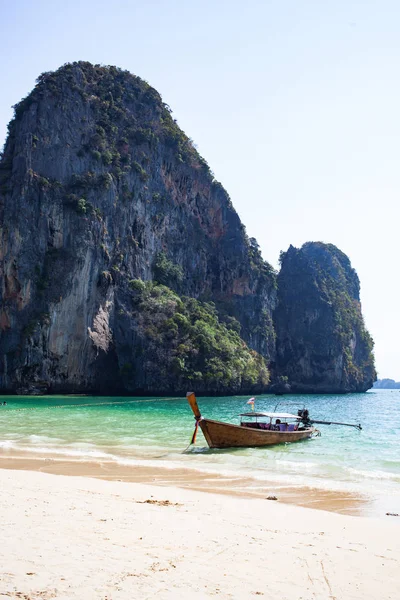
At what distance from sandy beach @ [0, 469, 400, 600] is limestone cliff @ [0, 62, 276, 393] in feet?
160

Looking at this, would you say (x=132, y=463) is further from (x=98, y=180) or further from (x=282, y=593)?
Answer: (x=98, y=180)

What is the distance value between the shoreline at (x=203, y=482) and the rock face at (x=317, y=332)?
8158 centimetres

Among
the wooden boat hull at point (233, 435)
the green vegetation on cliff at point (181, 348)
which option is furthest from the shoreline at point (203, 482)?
the green vegetation on cliff at point (181, 348)

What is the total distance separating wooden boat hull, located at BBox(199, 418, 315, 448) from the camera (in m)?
18.5

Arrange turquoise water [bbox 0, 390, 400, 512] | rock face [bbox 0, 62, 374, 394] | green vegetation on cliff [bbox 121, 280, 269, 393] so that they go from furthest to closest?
green vegetation on cliff [bbox 121, 280, 269, 393], rock face [bbox 0, 62, 374, 394], turquoise water [bbox 0, 390, 400, 512]

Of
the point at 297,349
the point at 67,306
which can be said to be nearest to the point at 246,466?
the point at 67,306

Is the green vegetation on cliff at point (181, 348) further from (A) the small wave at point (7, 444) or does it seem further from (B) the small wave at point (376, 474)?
(B) the small wave at point (376, 474)

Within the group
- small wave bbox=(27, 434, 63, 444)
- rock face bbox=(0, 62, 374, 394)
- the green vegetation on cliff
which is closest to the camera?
small wave bbox=(27, 434, 63, 444)

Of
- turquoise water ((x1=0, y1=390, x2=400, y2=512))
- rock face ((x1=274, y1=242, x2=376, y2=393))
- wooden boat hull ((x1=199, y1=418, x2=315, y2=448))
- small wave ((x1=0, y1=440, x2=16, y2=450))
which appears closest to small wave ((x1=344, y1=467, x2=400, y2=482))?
turquoise water ((x1=0, y1=390, x2=400, y2=512))

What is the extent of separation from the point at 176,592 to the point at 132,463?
10568 millimetres

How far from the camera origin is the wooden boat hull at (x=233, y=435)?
18522 millimetres

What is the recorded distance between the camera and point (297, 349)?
99.1 m

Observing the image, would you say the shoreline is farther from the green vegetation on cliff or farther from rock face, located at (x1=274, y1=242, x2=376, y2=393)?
rock face, located at (x1=274, y1=242, x2=376, y2=393)

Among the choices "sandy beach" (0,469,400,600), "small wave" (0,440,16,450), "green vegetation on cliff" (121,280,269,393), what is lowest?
"small wave" (0,440,16,450)
